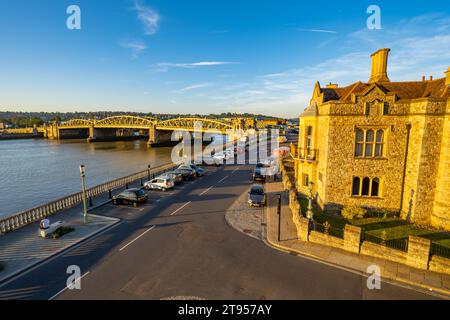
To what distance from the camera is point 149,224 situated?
1759 centimetres

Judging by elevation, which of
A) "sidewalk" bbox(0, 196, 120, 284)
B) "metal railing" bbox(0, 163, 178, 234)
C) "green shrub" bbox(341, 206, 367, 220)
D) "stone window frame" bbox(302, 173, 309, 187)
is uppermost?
"stone window frame" bbox(302, 173, 309, 187)

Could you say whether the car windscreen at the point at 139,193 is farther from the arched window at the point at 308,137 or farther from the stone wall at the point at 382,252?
the stone wall at the point at 382,252

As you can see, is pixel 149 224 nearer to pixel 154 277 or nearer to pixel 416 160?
pixel 154 277

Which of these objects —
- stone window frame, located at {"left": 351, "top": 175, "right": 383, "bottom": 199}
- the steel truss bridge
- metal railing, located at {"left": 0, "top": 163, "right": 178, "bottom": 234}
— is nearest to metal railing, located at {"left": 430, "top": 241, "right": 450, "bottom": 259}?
stone window frame, located at {"left": 351, "top": 175, "right": 383, "bottom": 199}

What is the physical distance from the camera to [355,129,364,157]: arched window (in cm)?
1845

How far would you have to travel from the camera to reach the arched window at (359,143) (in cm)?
1845

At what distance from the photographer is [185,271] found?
1192 centimetres

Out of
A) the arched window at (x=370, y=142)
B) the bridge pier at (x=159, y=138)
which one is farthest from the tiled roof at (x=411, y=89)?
the bridge pier at (x=159, y=138)

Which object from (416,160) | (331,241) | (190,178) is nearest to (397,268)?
(331,241)

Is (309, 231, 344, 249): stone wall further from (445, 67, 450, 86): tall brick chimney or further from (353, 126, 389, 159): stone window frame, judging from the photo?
(445, 67, 450, 86): tall brick chimney

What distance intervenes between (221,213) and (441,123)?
629 inches

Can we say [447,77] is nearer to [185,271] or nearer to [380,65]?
[380,65]

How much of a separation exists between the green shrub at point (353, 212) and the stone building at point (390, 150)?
915 millimetres

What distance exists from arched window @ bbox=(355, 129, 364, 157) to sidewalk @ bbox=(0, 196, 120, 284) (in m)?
18.1
